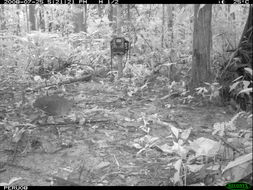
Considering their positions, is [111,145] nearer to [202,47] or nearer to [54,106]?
[54,106]

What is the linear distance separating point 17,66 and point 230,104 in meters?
6.73

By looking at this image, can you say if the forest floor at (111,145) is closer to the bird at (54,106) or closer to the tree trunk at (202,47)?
the bird at (54,106)

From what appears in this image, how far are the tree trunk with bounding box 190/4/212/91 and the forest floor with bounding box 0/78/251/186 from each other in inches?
26.4

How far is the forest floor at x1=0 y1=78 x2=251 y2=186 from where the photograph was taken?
13.8 ft

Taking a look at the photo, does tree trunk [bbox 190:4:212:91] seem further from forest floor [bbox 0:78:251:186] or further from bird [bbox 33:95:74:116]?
bird [bbox 33:95:74:116]

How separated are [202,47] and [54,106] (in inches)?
139

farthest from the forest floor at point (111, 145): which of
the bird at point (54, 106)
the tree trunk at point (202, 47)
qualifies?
the tree trunk at point (202, 47)

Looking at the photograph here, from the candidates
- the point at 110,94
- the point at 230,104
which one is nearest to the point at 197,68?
the point at 230,104

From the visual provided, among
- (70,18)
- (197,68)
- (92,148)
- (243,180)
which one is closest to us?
(243,180)

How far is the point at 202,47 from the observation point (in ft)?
22.7

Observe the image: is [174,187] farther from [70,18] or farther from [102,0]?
[70,18]

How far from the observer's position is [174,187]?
147 inches

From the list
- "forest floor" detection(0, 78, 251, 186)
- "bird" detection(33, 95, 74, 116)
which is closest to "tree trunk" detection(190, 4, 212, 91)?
"forest floor" detection(0, 78, 251, 186)

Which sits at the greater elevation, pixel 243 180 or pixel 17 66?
pixel 17 66
